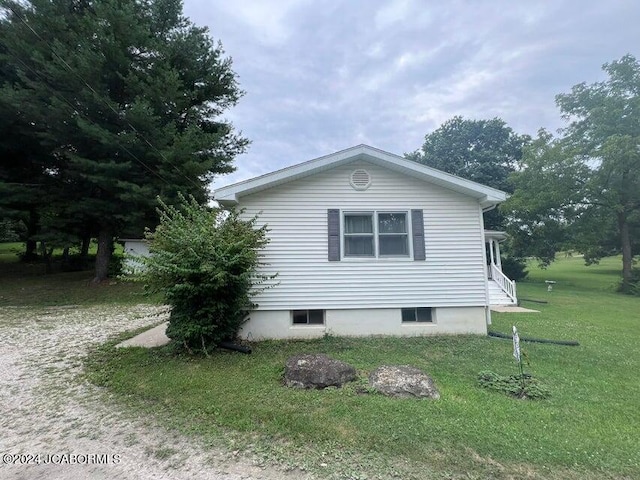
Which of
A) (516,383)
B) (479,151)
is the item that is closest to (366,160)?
(516,383)

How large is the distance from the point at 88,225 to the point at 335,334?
13.3m

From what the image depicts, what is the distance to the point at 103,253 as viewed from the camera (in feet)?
45.3

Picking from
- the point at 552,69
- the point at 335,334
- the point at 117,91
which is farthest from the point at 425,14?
the point at 117,91

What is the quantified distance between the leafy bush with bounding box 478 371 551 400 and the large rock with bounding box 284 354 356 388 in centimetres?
183

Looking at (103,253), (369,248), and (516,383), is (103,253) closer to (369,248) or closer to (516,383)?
(369,248)

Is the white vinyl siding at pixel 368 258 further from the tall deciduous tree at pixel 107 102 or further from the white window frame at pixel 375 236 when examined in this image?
the tall deciduous tree at pixel 107 102

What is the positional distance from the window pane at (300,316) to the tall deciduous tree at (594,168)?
1927cm

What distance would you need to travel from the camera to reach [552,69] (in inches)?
466

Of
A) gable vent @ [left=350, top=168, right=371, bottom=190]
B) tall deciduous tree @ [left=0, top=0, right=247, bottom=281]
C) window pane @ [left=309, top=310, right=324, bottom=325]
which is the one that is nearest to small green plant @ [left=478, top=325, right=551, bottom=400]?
window pane @ [left=309, top=310, right=324, bottom=325]

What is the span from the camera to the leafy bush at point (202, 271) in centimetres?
509

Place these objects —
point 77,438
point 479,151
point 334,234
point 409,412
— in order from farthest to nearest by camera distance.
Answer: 1. point 479,151
2. point 334,234
3. point 409,412
4. point 77,438

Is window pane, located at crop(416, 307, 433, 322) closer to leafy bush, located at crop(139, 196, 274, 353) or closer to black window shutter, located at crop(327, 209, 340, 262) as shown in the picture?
black window shutter, located at crop(327, 209, 340, 262)

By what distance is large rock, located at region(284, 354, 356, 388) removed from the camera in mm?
4098

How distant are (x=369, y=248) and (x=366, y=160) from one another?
1.93m
